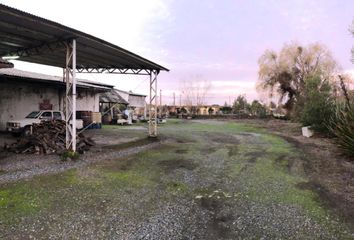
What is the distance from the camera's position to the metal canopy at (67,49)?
35.1 feet

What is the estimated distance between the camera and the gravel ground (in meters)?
5.39

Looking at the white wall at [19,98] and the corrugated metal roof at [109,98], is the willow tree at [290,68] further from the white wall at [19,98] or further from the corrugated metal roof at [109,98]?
the white wall at [19,98]

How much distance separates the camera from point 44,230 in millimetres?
5305

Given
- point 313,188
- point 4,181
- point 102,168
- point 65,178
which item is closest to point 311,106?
point 313,188

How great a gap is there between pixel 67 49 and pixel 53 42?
3.96 feet

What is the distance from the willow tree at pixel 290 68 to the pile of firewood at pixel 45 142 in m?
38.0

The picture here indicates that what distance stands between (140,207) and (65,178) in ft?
10.2

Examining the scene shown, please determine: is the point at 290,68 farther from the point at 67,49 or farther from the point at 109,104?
the point at 67,49

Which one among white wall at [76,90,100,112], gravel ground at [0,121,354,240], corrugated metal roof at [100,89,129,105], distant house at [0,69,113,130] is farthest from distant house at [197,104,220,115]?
gravel ground at [0,121,354,240]

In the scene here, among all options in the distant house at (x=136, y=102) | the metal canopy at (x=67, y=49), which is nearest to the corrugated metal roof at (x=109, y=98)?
the distant house at (x=136, y=102)

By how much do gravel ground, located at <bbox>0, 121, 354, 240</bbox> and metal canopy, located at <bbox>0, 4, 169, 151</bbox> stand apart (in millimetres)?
3891

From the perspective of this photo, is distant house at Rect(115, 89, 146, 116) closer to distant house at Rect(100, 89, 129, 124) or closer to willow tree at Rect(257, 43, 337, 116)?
distant house at Rect(100, 89, 129, 124)

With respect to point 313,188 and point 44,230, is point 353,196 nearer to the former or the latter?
point 313,188

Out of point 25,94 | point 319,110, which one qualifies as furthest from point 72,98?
point 319,110
